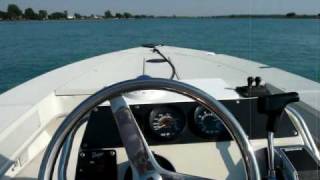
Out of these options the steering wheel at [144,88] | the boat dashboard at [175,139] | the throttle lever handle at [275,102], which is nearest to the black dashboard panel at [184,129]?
the boat dashboard at [175,139]

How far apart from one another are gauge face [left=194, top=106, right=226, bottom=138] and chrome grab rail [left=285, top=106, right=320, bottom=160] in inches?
10.1

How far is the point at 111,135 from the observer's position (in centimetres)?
127

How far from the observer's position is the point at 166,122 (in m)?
1.25

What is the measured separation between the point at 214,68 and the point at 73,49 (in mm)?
8452

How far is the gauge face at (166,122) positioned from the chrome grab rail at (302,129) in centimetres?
38

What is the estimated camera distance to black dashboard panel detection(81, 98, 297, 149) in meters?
1.26

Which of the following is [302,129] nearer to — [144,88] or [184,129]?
[184,129]

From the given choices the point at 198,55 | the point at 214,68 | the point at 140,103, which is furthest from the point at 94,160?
the point at 198,55

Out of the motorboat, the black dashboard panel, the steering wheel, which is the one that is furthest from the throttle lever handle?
the black dashboard panel

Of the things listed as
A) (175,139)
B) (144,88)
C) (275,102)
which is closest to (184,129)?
(175,139)

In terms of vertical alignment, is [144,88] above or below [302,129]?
above

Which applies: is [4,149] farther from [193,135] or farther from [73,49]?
[73,49]

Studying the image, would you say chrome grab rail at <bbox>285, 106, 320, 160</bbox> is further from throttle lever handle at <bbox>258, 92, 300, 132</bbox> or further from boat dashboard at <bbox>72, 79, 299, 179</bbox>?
throttle lever handle at <bbox>258, 92, 300, 132</bbox>

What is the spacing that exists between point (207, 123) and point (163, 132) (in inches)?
5.7
